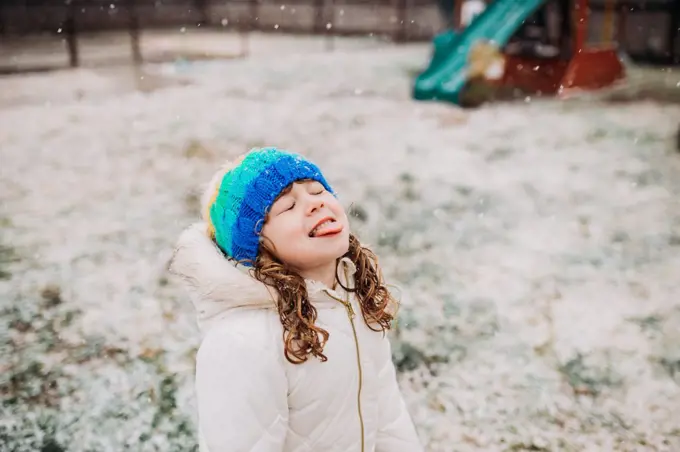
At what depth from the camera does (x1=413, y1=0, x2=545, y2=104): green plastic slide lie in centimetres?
906

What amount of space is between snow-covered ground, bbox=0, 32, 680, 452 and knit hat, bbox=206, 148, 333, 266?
1279 mm

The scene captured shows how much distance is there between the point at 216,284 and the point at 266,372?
219 millimetres

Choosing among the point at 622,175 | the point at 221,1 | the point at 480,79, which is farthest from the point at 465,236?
the point at 221,1

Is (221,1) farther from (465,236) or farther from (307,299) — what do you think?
(307,299)

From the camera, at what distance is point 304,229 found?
143cm

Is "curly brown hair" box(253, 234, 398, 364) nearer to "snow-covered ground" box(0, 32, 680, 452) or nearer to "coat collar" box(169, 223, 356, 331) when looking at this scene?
"coat collar" box(169, 223, 356, 331)

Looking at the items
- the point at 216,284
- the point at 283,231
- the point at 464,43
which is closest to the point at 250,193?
the point at 283,231

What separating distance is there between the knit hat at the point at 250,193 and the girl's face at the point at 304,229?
26 millimetres

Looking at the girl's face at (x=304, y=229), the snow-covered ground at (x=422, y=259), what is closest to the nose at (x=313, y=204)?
the girl's face at (x=304, y=229)

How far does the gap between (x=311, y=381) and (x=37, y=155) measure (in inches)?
233

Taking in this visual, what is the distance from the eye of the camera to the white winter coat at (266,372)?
137 centimetres

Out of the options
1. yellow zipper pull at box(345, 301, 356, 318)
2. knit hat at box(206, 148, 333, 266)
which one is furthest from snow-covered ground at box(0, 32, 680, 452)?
knit hat at box(206, 148, 333, 266)

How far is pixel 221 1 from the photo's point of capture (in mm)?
23547

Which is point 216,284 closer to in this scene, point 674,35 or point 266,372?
point 266,372
